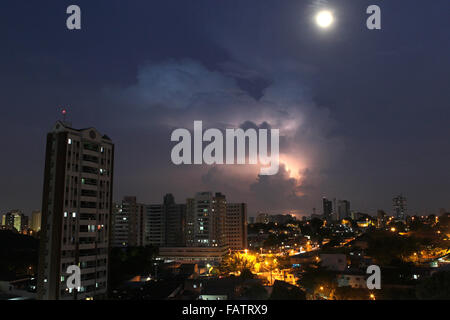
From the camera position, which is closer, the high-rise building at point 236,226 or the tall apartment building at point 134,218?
the tall apartment building at point 134,218

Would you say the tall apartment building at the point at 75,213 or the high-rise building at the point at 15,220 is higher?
the tall apartment building at the point at 75,213

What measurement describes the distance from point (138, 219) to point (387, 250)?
48.1 m

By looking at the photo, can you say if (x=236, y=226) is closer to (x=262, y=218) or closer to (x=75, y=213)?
(x=75, y=213)

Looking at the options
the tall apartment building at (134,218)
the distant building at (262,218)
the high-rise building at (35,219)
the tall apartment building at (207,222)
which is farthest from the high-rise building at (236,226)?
the distant building at (262,218)

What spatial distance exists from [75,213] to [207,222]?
3917 cm

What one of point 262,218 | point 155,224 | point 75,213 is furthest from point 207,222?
point 262,218

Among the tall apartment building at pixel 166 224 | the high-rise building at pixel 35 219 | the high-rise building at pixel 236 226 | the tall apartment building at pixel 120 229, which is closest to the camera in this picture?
the tall apartment building at pixel 120 229

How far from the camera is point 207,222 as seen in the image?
6031cm

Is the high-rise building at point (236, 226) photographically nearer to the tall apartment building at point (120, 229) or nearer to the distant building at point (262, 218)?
the tall apartment building at point (120, 229)

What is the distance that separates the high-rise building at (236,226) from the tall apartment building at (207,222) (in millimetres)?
4268

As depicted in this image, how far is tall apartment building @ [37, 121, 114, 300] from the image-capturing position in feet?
69.6

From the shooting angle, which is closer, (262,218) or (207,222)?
(207,222)

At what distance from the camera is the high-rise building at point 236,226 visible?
219 feet

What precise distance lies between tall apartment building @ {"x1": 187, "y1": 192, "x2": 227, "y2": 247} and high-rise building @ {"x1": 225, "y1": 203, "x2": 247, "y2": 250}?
4.27 m
